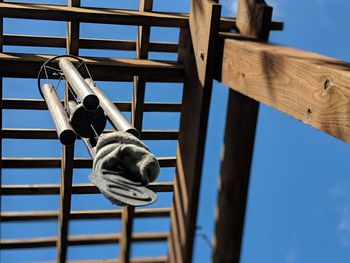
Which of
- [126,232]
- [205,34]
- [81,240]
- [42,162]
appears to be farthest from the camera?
[81,240]

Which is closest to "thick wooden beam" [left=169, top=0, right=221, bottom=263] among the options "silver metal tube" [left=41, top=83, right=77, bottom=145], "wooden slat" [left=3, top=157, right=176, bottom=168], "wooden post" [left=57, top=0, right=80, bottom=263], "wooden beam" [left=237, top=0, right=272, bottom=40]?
"wooden beam" [left=237, top=0, right=272, bottom=40]

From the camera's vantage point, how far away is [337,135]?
185 centimetres

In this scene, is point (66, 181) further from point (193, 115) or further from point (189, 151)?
point (193, 115)

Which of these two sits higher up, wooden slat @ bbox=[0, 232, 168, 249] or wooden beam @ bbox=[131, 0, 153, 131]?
wooden beam @ bbox=[131, 0, 153, 131]

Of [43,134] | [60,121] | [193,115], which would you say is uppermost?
[60,121]

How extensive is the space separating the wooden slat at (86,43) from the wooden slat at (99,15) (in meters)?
0.26

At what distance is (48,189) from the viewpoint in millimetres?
4039

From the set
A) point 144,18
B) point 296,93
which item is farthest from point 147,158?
point 144,18

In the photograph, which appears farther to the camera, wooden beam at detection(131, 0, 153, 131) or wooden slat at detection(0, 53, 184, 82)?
wooden beam at detection(131, 0, 153, 131)

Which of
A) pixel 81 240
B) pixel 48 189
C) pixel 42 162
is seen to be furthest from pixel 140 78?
pixel 81 240

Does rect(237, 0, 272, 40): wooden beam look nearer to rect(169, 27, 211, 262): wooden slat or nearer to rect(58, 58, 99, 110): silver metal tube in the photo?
rect(169, 27, 211, 262): wooden slat

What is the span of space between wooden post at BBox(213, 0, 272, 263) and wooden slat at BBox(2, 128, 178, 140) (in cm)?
62

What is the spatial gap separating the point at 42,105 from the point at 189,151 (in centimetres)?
97

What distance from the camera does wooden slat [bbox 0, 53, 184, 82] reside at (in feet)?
10.6
